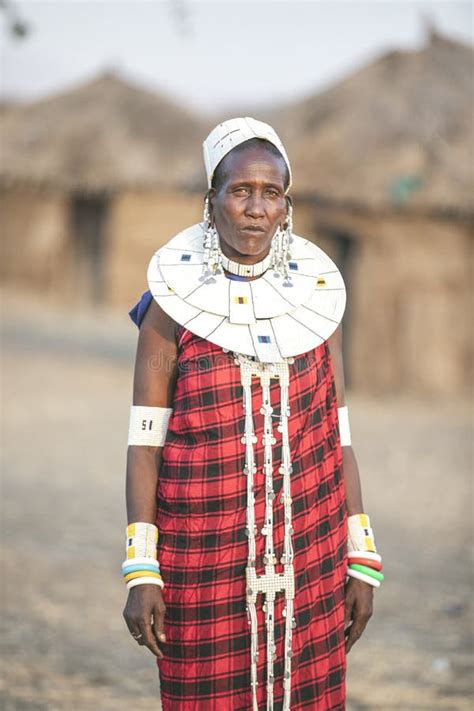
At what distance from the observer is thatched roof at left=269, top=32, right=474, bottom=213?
39.8 feet

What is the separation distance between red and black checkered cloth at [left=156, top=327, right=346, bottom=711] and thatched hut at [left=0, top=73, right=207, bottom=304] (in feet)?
60.1

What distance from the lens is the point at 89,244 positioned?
23062mm

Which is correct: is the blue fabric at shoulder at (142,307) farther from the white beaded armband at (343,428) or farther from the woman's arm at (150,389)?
the white beaded armband at (343,428)

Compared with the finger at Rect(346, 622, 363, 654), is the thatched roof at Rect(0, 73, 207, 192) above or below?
above

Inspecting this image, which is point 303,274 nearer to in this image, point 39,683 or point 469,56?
point 39,683

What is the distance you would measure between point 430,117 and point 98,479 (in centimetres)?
685

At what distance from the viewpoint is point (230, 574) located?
221 cm

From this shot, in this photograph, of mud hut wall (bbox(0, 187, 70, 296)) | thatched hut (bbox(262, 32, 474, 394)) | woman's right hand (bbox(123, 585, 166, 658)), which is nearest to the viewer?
woman's right hand (bbox(123, 585, 166, 658))

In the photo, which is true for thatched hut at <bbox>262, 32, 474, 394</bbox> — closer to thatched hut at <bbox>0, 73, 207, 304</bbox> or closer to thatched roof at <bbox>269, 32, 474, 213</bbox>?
thatched roof at <bbox>269, 32, 474, 213</bbox>

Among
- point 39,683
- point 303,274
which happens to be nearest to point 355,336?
point 39,683

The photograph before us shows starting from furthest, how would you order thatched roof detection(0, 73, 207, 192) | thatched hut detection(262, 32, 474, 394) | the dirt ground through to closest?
thatched roof detection(0, 73, 207, 192)
thatched hut detection(262, 32, 474, 394)
the dirt ground

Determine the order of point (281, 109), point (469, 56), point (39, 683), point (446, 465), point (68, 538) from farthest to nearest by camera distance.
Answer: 1. point (281, 109)
2. point (469, 56)
3. point (446, 465)
4. point (68, 538)
5. point (39, 683)

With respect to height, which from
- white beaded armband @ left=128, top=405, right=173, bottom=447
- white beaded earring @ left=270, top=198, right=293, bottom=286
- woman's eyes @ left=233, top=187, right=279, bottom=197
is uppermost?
woman's eyes @ left=233, top=187, right=279, bottom=197

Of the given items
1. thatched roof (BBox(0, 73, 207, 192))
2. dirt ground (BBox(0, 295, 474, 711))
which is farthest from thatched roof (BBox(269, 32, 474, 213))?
thatched roof (BBox(0, 73, 207, 192))
